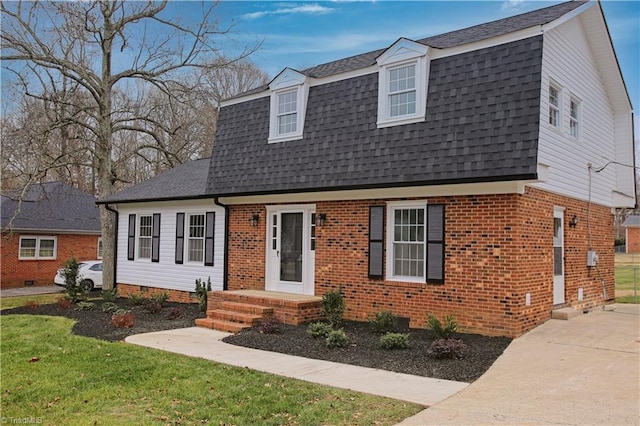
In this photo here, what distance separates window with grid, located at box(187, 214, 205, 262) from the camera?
1475 centimetres

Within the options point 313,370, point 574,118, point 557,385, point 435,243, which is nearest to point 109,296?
point 313,370

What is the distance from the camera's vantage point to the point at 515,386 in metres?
6.20

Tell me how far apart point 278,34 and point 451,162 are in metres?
10.8

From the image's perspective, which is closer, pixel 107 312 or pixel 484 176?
pixel 484 176

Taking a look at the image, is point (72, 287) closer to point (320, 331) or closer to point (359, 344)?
point (320, 331)

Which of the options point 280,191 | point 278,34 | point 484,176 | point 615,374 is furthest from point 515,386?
point 278,34

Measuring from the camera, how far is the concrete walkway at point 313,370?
6.11 metres

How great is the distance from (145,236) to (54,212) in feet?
34.9

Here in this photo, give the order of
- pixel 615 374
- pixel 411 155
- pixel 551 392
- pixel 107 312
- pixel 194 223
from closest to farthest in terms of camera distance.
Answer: pixel 551 392, pixel 615 374, pixel 411 155, pixel 107 312, pixel 194 223

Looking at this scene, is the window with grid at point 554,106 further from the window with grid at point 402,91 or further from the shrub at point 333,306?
the shrub at point 333,306

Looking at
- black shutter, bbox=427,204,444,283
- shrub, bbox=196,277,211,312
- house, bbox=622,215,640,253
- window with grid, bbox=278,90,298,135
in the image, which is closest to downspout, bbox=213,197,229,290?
shrub, bbox=196,277,211,312

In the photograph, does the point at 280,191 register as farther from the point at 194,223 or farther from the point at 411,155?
the point at 194,223

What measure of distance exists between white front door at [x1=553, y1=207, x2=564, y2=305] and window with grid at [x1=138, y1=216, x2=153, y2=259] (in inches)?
463

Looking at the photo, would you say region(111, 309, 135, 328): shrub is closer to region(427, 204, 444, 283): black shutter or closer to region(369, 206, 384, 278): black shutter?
region(369, 206, 384, 278): black shutter
